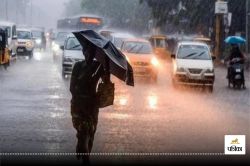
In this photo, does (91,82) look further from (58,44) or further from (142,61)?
(58,44)

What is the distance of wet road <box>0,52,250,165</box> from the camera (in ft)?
38.2

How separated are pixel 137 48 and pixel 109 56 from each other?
2152 cm

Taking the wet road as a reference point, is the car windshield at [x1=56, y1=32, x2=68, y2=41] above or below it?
above

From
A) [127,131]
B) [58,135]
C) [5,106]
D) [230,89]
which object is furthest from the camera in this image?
[230,89]

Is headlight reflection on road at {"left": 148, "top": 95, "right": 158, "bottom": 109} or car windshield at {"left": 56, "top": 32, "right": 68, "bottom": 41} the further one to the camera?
car windshield at {"left": 56, "top": 32, "right": 68, "bottom": 41}

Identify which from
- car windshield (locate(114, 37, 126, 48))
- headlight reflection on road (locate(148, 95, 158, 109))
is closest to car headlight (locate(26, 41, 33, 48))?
car windshield (locate(114, 37, 126, 48))

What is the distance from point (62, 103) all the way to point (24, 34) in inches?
1228

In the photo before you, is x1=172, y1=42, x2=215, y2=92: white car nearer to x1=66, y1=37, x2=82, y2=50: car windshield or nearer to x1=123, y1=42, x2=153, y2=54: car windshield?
x1=123, y1=42, x2=153, y2=54: car windshield

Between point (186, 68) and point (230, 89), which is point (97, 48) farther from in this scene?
point (230, 89)

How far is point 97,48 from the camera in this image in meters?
9.12

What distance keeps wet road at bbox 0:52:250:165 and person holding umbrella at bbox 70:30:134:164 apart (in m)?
1.77

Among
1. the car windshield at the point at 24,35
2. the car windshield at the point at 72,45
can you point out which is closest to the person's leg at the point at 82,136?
the car windshield at the point at 72,45

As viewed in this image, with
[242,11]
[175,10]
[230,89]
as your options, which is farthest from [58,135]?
[175,10]

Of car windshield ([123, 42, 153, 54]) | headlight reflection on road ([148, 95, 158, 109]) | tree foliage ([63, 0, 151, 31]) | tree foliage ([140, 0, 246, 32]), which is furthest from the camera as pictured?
tree foliage ([63, 0, 151, 31])
